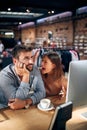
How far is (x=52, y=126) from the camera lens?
123 centimetres

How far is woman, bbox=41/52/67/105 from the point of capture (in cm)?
262

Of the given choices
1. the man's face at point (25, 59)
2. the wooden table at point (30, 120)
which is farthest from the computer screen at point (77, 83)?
the man's face at point (25, 59)

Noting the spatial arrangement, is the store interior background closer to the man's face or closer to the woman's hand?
the woman's hand

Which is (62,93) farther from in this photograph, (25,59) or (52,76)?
(25,59)

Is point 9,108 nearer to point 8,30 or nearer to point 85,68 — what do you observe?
point 85,68

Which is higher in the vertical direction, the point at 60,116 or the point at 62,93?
the point at 60,116

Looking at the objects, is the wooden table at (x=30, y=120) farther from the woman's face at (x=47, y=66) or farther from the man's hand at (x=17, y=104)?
the woman's face at (x=47, y=66)

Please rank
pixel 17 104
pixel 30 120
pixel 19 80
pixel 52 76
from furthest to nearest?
pixel 52 76 < pixel 19 80 < pixel 17 104 < pixel 30 120

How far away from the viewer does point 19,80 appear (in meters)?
2.32

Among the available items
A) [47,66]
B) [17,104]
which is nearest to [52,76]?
[47,66]

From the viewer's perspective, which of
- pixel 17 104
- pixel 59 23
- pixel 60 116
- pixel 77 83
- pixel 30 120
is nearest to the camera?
pixel 60 116

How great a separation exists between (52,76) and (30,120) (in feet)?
2.89

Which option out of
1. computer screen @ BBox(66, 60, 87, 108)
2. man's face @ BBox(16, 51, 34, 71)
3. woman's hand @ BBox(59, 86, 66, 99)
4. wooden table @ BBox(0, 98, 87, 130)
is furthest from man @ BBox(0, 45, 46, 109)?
computer screen @ BBox(66, 60, 87, 108)

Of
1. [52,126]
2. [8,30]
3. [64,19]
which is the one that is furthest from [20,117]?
[8,30]
